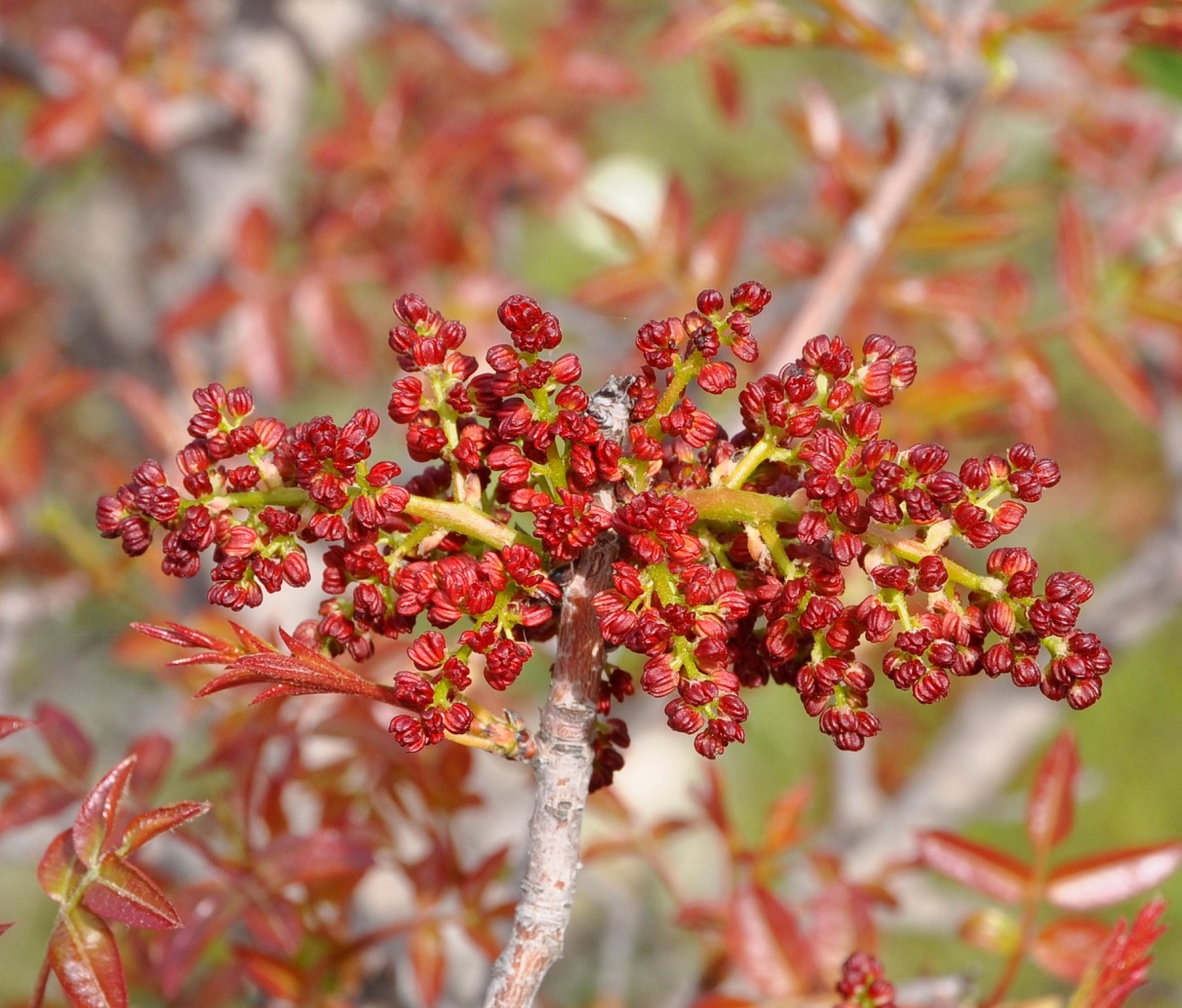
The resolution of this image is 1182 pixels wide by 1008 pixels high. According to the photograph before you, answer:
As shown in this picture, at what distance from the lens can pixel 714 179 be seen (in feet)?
10.9

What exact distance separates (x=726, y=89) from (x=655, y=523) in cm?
133

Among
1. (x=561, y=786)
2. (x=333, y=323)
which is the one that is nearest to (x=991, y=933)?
(x=561, y=786)

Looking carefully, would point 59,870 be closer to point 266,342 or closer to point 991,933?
point 991,933

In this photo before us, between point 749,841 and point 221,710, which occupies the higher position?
point 749,841

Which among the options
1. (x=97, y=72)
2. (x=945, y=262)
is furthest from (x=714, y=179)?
(x=97, y=72)

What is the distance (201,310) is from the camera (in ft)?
5.16

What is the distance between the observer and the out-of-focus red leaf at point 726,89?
171 cm

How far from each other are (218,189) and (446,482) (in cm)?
139

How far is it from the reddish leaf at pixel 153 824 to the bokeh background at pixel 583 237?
313 mm

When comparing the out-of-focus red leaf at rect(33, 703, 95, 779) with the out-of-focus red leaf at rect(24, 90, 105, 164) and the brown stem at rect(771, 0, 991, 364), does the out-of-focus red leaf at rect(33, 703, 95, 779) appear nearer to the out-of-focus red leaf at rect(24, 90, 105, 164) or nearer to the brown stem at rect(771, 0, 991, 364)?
the brown stem at rect(771, 0, 991, 364)

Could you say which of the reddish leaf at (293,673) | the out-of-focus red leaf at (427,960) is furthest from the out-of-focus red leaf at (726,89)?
the reddish leaf at (293,673)

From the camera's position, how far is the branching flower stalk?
1.80ft

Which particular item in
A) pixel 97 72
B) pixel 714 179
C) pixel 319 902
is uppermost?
pixel 714 179

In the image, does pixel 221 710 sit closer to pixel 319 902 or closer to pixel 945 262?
pixel 319 902
